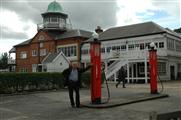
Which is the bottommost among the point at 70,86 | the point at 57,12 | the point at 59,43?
the point at 70,86

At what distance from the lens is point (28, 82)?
856 inches

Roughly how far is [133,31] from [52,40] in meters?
17.3

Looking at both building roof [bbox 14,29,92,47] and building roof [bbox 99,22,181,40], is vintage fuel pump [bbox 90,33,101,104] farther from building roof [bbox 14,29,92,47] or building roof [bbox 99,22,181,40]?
building roof [bbox 14,29,92,47]

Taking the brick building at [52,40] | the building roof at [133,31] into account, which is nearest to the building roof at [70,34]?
the brick building at [52,40]

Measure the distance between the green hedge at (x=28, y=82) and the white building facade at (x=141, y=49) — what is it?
1610cm

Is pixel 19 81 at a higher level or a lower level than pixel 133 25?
lower

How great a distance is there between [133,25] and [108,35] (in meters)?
4.13

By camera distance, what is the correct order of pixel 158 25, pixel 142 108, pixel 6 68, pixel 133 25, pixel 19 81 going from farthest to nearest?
pixel 6 68 < pixel 133 25 < pixel 158 25 < pixel 19 81 < pixel 142 108

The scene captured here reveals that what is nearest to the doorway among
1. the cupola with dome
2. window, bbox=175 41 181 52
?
window, bbox=175 41 181 52

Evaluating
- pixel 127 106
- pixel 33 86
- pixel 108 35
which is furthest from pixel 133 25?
pixel 127 106

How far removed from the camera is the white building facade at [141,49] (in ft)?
133

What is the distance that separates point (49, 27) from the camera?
60594mm

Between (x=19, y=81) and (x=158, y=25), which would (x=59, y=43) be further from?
(x=19, y=81)

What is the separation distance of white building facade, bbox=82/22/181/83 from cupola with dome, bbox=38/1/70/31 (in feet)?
38.3
